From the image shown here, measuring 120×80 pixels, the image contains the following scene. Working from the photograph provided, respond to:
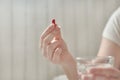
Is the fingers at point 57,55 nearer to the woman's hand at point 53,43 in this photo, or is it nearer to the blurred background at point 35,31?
the woman's hand at point 53,43

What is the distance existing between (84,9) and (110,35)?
0.61 m

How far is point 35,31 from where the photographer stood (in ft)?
6.04

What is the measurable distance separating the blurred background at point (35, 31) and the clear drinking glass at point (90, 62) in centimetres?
119

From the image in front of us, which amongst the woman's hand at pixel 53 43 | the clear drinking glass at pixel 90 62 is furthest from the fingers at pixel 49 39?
the clear drinking glass at pixel 90 62

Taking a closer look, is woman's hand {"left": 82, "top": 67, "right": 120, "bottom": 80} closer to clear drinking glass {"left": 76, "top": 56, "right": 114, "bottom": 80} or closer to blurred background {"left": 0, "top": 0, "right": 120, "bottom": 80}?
clear drinking glass {"left": 76, "top": 56, "right": 114, "bottom": 80}

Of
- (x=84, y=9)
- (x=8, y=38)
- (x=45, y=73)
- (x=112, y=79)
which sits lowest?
(x=45, y=73)

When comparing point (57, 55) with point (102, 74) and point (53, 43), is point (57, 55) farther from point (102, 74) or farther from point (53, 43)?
point (102, 74)

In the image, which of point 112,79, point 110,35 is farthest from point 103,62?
point 110,35

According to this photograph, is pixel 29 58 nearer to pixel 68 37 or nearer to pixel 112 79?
pixel 68 37

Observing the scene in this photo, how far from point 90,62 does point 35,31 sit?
1.23m

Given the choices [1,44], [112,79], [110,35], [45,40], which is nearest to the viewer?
[112,79]

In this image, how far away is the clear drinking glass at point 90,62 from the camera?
2.06 feet

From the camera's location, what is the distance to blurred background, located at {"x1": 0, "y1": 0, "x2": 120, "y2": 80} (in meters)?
1.82

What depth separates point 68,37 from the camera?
1885 millimetres
